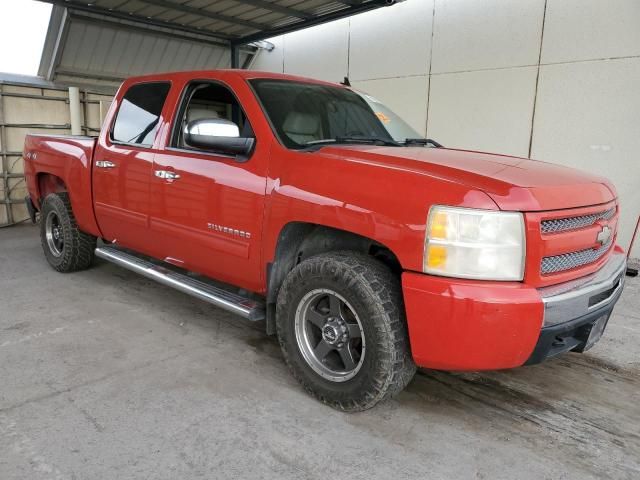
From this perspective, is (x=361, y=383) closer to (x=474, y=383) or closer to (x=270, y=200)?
(x=474, y=383)

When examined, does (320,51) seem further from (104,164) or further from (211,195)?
(211,195)

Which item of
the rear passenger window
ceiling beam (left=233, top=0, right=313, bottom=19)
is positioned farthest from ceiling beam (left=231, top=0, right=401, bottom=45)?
the rear passenger window

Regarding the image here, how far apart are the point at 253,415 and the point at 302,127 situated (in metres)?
1.80

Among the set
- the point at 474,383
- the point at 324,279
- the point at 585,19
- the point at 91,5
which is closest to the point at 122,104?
the point at 324,279

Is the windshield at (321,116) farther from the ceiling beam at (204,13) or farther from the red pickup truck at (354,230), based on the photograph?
the ceiling beam at (204,13)

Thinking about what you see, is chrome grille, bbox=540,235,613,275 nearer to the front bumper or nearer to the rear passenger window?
the front bumper

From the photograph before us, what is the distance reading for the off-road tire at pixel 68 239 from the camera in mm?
4898

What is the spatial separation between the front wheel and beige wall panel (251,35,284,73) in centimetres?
909

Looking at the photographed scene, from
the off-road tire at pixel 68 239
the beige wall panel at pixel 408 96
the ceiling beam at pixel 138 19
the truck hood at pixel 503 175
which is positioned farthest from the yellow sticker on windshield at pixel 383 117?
the ceiling beam at pixel 138 19

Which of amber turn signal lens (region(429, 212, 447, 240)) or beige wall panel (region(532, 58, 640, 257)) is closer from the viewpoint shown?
amber turn signal lens (region(429, 212, 447, 240))

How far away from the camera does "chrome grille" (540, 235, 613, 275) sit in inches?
90.7

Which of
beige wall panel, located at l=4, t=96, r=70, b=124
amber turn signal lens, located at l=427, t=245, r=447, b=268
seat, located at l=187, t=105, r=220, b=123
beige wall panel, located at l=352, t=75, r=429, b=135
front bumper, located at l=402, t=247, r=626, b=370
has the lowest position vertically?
front bumper, located at l=402, t=247, r=626, b=370

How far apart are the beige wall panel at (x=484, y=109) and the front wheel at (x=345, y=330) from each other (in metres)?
5.45

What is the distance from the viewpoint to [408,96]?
831 cm
